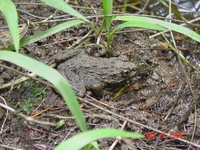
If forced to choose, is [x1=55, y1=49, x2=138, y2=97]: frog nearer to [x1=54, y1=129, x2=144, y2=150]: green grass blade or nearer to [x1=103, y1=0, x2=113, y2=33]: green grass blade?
[x1=103, y1=0, x2=113, y2=33]: green grass blade

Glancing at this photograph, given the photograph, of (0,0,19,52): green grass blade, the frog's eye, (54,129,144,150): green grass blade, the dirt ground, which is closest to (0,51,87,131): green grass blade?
(54,129,144,150): green grass blade

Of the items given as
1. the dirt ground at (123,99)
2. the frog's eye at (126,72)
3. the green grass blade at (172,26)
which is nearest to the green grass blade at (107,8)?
the green grass blade at (172,26)

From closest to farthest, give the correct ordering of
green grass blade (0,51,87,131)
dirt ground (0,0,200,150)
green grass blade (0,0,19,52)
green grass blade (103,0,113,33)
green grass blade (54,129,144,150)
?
green grass blade (54,129,144,150) < green grass blade (0,51,87,131) < green grass blade (0,0,19,52) < dirt ground (0,0,200,150) < green grass blade (103,0,113,33)

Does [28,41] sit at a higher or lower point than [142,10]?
lower

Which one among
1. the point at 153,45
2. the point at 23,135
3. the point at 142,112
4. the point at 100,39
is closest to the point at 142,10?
the point at 153,45

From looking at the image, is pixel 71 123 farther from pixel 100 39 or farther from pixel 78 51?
pixel 100 39

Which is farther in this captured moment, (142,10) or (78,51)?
(142,10)

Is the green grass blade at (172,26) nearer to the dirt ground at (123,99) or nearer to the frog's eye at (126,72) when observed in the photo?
the dirt ground at (123,99)
